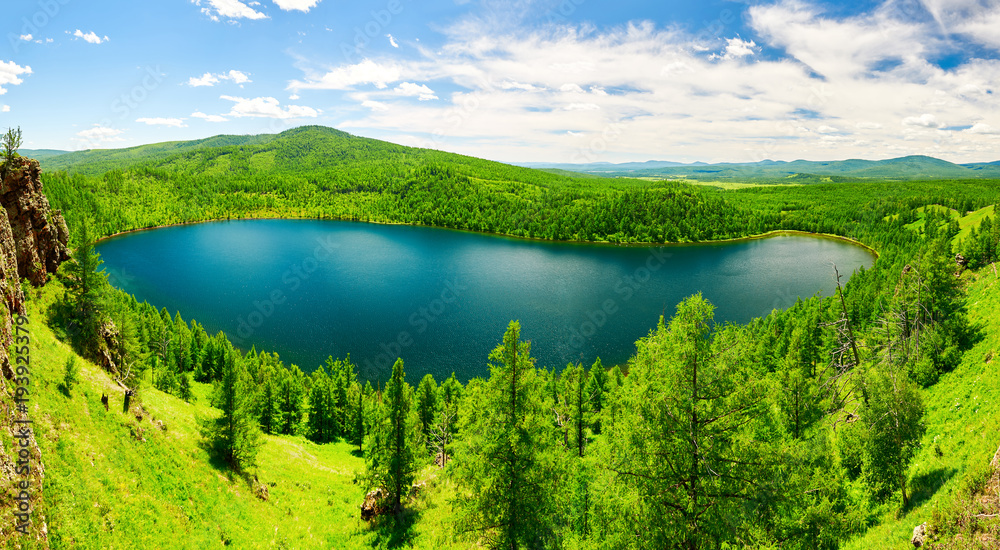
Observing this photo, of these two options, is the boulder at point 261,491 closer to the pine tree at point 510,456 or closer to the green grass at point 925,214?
the pine tree at point 510,456

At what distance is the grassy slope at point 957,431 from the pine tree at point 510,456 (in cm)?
1152

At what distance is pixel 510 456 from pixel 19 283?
30.1 meters

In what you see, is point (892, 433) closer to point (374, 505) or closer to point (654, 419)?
point (654, 419)

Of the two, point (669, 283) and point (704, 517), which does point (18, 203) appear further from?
point (669, 283)

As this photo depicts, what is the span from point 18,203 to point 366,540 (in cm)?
3242

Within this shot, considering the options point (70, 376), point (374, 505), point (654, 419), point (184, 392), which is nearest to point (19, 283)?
point (70, 376)

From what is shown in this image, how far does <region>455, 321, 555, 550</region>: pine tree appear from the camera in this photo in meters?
15.4

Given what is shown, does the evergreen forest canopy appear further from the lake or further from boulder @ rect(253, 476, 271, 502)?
the lake

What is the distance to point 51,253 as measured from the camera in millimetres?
30656

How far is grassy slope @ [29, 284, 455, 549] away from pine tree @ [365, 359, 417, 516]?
102 inches

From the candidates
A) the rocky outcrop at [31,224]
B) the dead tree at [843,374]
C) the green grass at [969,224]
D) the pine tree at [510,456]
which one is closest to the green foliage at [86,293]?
the rocky outcrop at [31,224]

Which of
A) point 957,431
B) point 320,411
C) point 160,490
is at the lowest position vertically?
point 320,411

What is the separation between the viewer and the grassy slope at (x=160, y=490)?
16.2 meters

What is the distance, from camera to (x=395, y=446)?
26906 millimetres
